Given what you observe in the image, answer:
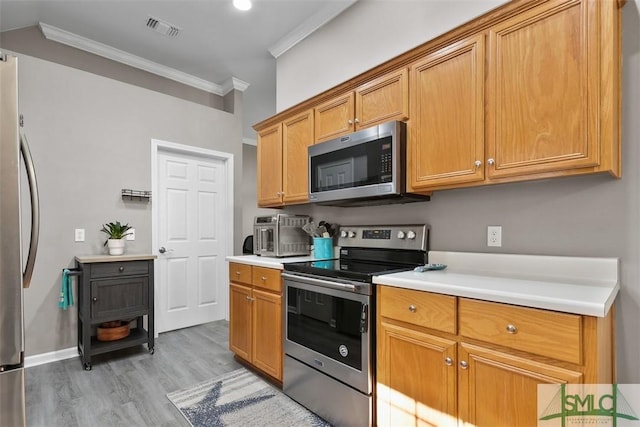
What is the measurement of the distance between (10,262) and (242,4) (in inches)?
103

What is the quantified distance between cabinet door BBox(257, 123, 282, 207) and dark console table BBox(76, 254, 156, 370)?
1.23 meters

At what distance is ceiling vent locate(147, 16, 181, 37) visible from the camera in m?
3.12

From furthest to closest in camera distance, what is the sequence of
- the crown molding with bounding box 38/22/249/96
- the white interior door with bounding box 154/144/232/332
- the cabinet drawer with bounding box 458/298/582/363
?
the white interior door with bounding box 154/144/232/332 < the crown molding with bounding box 38/22/249/96 < the cabinet drawer with bounding box 458/298/582/363

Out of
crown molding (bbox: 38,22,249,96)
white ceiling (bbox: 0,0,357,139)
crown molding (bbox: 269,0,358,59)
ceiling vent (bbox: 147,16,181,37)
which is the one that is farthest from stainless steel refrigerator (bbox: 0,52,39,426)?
crown molding (bbox: 38,22,249,96)

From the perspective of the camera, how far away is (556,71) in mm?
1446

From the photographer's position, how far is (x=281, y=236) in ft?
9.29

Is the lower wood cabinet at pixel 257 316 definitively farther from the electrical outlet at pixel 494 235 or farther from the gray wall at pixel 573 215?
the electrical outlet at pixel 494 235

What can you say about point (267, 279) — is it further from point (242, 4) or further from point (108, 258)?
point (242, 4)

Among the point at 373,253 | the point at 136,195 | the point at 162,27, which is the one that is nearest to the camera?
the point at 373,253

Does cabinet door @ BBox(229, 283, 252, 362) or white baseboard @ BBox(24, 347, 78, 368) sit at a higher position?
cabinet door @ BBox(229, 283, 252, 362)

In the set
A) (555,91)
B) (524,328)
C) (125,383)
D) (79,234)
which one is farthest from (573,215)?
(79,234)

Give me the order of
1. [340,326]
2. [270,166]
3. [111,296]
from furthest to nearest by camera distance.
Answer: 1. [270,166]
2. [111,296]
3. [340,326]

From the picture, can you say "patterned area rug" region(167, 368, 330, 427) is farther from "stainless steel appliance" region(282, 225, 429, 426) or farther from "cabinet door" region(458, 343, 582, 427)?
"cabinet door" region(458, 343, 582, 427)

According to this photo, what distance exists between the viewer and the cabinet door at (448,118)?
1698mm
